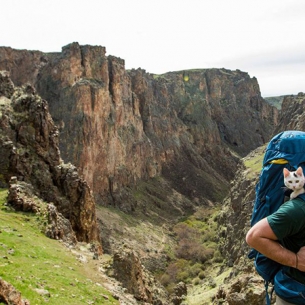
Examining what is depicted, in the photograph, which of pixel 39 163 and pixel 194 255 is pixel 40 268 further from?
pixel 194 255

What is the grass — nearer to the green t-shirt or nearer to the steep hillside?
the steep hillside

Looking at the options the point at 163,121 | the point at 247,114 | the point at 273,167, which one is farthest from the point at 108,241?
the point at 247,114

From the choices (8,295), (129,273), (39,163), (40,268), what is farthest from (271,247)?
(39,163)

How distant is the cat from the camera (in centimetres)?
468

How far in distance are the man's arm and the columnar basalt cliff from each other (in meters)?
75.2

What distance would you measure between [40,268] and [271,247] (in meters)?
14.4

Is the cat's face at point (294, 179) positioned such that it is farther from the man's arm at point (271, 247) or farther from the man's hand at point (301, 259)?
the man's hand at point (301, 259)

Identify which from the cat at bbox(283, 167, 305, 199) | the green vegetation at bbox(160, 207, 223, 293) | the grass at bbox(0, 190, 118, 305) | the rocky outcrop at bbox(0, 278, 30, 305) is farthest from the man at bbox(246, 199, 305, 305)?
the green vegetation at bbox(160, 207, 223, 293)

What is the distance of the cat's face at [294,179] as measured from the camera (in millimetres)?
4676

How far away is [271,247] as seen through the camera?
15.4 ft

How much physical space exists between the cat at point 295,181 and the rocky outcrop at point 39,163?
25654 millimetres

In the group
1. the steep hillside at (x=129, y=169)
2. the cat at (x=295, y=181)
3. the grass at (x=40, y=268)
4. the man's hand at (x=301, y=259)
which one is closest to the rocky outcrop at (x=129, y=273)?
the steep hillside at (x=129, y=169)

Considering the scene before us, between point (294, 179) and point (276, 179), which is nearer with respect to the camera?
point (294, 179)

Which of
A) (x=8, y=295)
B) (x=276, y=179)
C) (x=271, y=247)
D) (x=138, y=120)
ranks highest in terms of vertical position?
(x=138, y=120)
